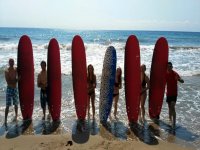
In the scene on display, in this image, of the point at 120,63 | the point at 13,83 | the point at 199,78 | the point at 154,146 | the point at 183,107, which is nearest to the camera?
the point at 154,146

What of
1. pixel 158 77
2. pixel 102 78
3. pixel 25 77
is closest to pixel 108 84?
pixel 102 78

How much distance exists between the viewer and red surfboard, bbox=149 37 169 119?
26.2ft

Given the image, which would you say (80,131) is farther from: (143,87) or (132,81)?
(143,87)

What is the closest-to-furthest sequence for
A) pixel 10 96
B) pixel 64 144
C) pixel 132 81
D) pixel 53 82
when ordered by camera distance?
pixel 64 144 < pixel 10 96 < pixel 132 81 < pixel 53 82

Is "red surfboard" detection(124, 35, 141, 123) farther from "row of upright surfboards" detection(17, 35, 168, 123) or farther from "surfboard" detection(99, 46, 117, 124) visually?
"surfboard" detection(99, 46, 117, 124)

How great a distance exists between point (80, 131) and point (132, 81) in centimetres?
178

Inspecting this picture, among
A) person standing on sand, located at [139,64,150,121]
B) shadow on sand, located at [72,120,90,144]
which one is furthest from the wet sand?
person standing on sand, located at [139,64,150,121]

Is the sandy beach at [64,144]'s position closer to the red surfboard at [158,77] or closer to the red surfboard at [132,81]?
the red surfboard at [132,81]

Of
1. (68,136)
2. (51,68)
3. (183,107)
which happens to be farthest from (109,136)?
(183,107)

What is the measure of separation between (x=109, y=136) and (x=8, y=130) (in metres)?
2.22

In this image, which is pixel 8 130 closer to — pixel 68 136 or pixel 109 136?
pixel 68 136

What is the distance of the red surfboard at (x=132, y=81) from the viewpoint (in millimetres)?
7816

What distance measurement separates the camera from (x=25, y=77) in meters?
7.96

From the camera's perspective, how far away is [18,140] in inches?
255
